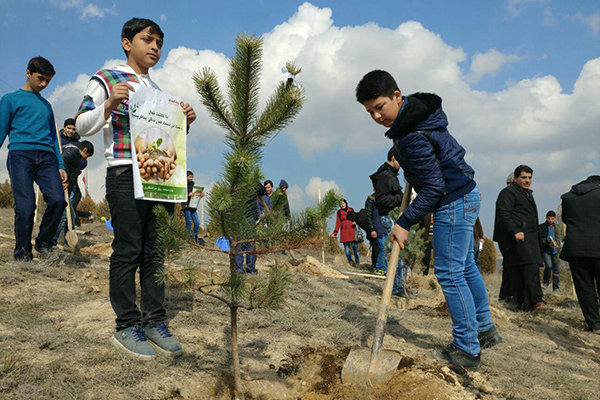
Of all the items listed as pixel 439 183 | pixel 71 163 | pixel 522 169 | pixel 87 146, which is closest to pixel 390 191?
pixel 522 169

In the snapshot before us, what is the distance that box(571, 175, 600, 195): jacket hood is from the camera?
5206 mm

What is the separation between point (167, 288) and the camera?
4.39 m

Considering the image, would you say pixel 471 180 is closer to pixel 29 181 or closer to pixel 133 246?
pixel 133 246

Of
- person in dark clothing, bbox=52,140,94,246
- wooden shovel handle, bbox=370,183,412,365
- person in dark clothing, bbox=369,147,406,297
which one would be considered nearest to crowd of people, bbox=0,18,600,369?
wooden shovel handle, bbox=370,183,412,365

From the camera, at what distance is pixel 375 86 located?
279 centimetres

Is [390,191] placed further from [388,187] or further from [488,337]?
[488,337]

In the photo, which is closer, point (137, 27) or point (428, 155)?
point (137, 27)

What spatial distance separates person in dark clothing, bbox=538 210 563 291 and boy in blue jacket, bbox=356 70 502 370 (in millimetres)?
7829

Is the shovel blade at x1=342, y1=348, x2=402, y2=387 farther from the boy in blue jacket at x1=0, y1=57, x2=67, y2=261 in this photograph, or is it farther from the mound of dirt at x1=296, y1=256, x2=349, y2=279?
the mound of dirt at x1=296, y1=256, x2=349, y2=279

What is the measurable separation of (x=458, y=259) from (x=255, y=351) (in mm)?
1552

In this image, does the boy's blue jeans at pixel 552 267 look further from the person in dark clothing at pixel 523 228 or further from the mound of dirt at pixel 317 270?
the mound of dirt at pixel 317 270

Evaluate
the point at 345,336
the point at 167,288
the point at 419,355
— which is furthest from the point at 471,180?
the point at 167,288

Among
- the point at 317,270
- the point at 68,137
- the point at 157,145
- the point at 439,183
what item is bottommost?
the point at 317,270

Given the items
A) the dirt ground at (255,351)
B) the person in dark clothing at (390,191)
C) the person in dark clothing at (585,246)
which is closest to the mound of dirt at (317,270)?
the person in dark clothing at (390,191)
